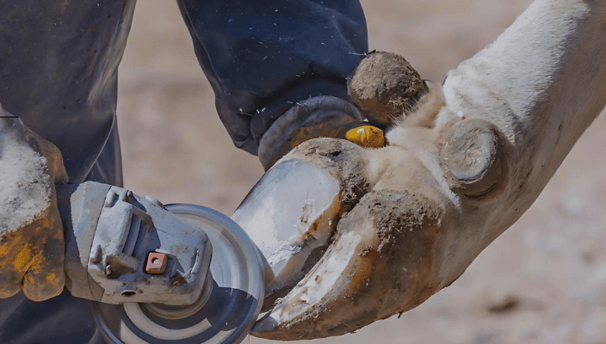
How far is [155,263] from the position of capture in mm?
891

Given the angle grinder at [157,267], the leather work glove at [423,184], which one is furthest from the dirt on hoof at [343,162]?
the angle grinder at [157,267]

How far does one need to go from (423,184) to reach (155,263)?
31cm

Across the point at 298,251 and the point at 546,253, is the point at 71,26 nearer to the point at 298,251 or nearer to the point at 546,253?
the point at 298,251

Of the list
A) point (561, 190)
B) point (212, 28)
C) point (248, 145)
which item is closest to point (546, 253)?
point (561, 190)

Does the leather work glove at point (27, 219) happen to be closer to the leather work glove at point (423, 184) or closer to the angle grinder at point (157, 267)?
the angle grinder at point (157, 267)

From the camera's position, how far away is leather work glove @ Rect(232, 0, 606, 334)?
2.96 ft

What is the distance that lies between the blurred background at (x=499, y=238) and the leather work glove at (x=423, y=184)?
4.92 feet

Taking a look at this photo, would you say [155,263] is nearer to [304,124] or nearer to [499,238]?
[304,124]

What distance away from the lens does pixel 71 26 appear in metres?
1.09

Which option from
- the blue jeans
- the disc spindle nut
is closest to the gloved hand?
the blue jeans

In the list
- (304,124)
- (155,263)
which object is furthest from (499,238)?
(155,263)

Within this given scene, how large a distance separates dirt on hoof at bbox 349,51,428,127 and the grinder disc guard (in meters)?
0.22

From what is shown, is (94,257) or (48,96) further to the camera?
(48,96)

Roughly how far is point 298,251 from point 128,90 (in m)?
2.77
